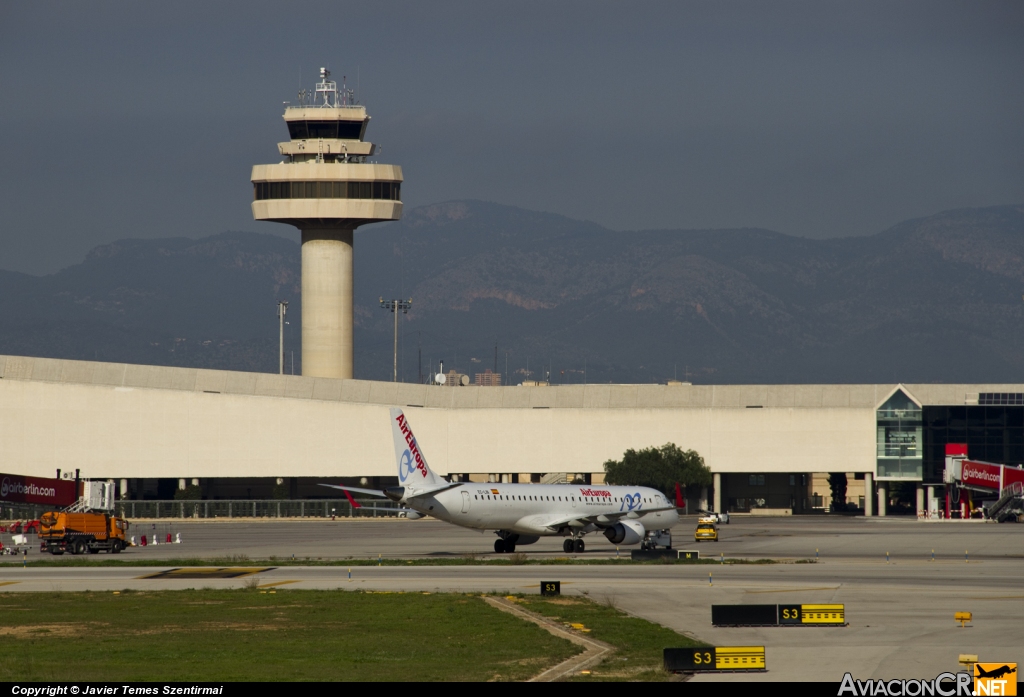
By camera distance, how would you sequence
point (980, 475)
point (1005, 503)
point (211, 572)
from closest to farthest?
point (211, 572) < point (1005, 503) < point (980, 475)

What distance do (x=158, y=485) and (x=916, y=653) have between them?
12098 cm

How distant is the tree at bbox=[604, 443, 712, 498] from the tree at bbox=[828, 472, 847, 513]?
16105mm

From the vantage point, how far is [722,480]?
465 feet

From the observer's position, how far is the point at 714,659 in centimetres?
2922

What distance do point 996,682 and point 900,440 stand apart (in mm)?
115049

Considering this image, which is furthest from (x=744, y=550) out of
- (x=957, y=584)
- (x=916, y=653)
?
(x=916, y=653)

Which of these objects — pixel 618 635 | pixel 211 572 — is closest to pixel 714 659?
pixel 618 635

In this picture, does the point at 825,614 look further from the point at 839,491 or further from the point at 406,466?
the point at 839,491

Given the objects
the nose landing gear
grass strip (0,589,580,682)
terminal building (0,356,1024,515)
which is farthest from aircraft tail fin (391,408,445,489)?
terminal building (0,356,1024,515)

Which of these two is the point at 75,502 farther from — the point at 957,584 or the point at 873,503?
the point at 873,503

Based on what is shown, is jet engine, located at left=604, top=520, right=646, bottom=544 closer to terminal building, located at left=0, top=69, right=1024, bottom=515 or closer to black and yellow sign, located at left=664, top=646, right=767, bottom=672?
black and yellow sign, located at left=664, top=646, right=767, bottom=672

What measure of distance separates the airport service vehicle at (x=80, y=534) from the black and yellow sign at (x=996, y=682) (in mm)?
55581

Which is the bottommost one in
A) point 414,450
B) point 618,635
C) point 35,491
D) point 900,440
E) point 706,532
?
point 706,532

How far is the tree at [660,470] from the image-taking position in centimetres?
13325
